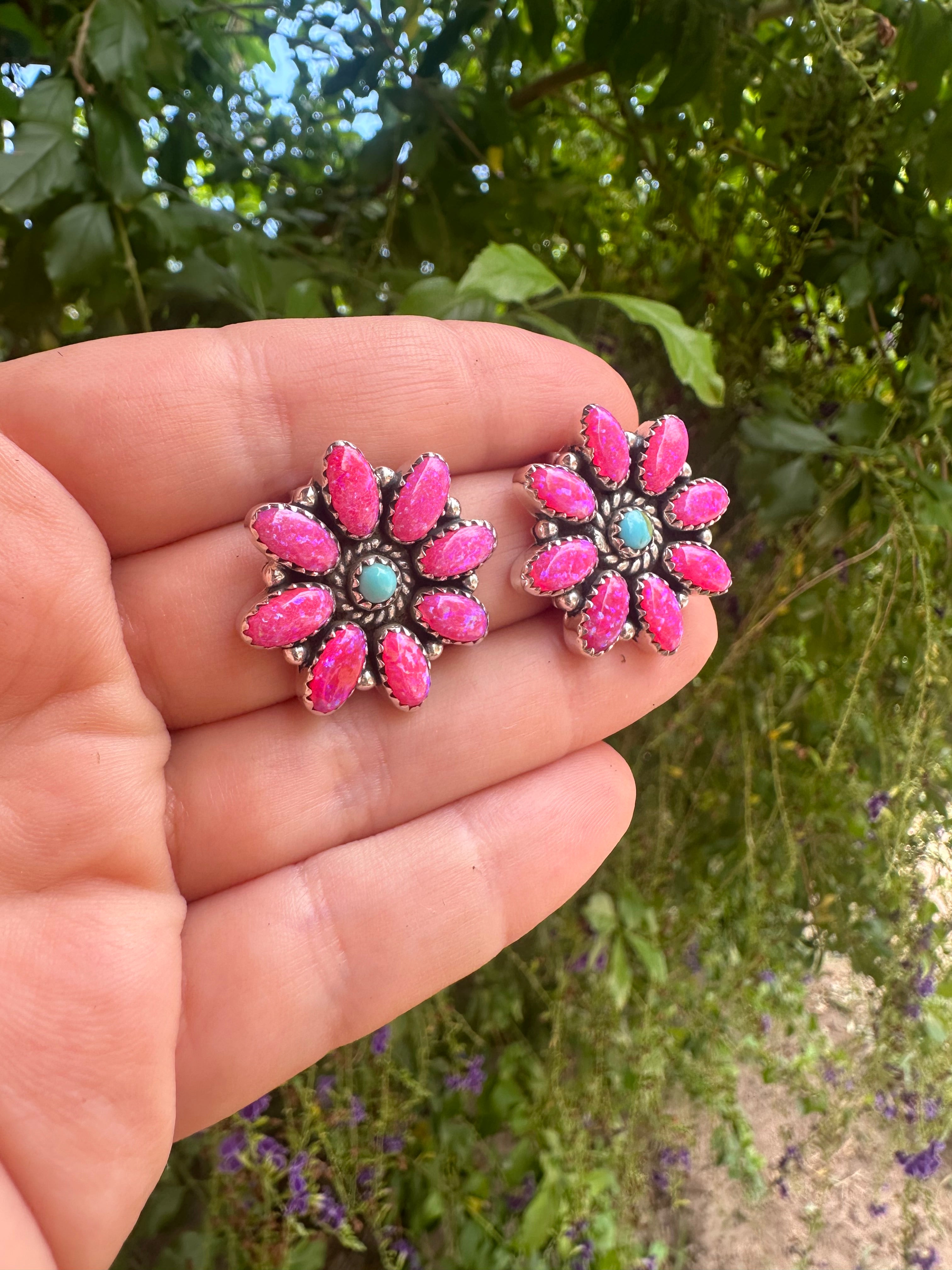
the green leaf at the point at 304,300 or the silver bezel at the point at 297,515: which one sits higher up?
the green leaf at the point at 304,300

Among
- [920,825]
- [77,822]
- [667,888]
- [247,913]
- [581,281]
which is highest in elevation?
[581,281]

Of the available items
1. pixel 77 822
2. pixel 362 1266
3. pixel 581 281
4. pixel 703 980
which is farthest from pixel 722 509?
pixel 362 1266

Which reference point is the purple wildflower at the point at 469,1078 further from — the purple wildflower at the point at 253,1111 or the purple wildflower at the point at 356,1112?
the purple wildflower at the point at 253,1111

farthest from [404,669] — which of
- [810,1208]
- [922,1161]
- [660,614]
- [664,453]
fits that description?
[810,1208]

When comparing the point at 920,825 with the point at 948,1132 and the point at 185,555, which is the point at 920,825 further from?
the point at 185,555

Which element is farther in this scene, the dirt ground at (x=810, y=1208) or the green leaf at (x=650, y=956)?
the dirt ground at (x=810, y=1208)

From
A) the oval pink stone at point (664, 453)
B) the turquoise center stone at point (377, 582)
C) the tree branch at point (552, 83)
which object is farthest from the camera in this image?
the tree branch at point (552, 83)

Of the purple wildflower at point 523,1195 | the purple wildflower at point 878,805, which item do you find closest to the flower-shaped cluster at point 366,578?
the purple wildflower at point 878,805
